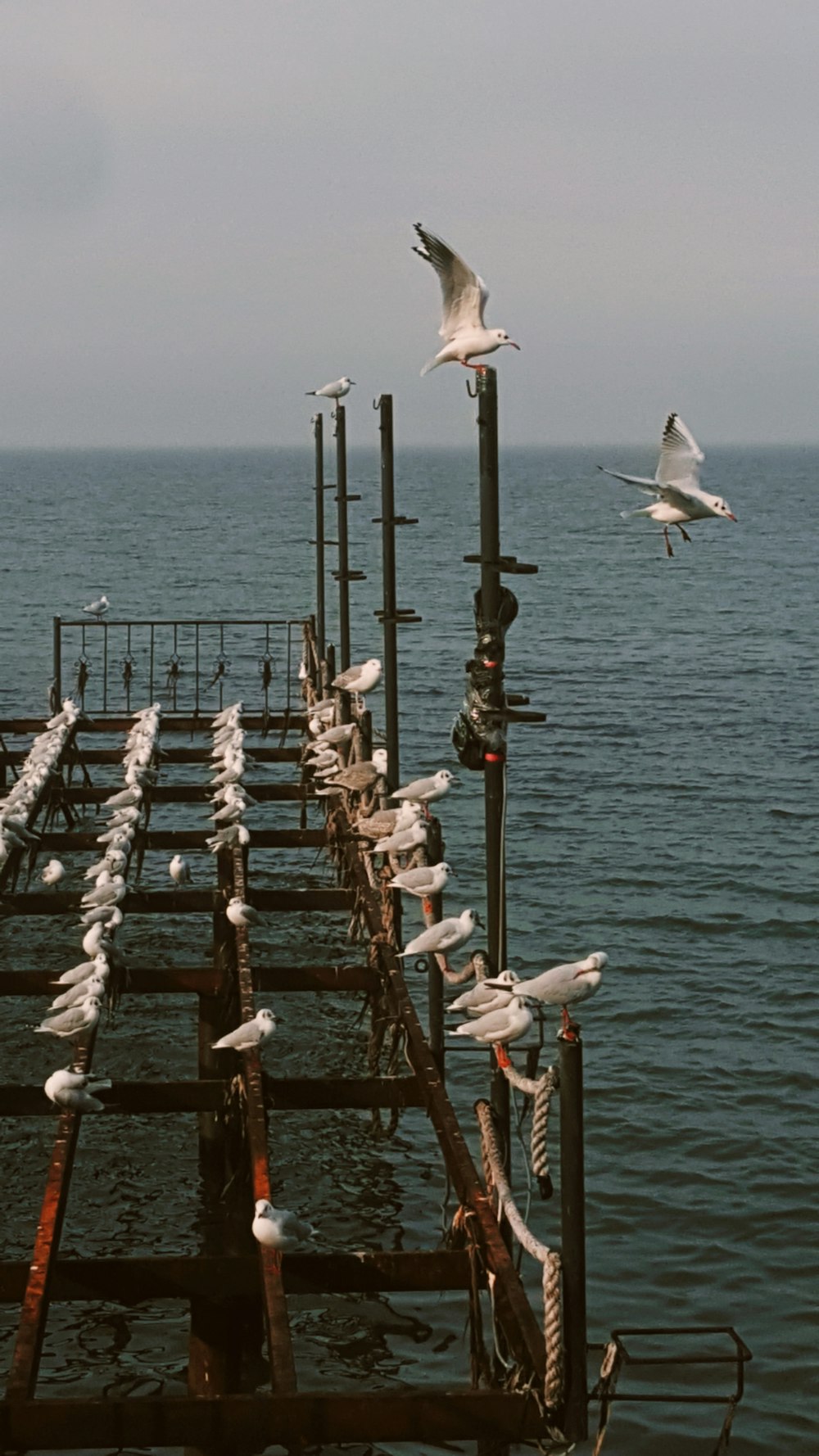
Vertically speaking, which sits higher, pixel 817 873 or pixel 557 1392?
pixel 557 1392

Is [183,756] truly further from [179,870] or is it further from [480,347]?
[480,347]

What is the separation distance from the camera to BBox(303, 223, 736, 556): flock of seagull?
13289 mm

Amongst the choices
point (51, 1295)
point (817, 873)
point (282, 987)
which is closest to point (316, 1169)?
point (282, 987)

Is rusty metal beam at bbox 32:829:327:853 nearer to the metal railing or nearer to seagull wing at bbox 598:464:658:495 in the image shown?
seagull wing at bbox 598:464:658:495

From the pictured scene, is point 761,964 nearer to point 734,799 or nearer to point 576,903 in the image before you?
point 576,903

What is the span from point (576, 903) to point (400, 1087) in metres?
14.3

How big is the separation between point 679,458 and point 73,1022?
6.10m

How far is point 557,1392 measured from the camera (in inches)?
340

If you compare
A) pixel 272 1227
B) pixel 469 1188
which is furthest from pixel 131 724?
pixel 469 1188

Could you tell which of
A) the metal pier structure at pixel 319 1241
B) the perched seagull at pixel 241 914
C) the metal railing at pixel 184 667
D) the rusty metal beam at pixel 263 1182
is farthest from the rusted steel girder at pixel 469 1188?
the metal railing at pixel 184 667

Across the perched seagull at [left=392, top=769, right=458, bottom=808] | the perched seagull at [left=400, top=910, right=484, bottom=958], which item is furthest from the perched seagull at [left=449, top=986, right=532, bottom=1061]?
the perched seagull at [left=392, top=769, right=458, bottom=808]

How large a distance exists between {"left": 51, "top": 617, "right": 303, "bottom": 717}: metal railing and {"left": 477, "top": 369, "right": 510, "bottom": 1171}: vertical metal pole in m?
26.1

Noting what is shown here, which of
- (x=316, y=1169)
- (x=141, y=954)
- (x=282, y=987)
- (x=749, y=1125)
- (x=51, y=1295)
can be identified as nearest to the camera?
(x=51, y=1295)

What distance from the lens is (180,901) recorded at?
1848 centimetres
